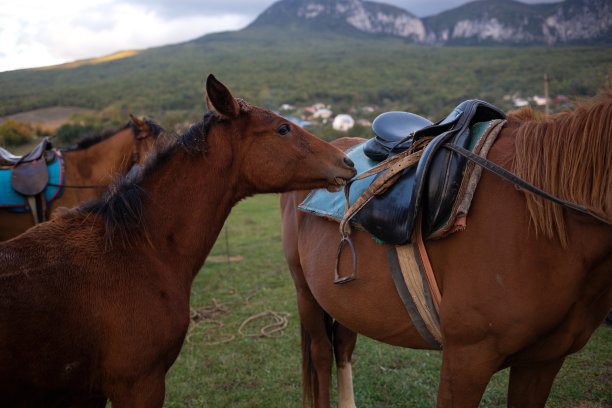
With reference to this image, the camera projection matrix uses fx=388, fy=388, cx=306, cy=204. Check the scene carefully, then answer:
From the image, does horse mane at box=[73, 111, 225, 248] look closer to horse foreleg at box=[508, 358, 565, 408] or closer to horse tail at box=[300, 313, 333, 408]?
horse tail at box=[300, 313, 333, 408]

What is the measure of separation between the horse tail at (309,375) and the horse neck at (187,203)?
1.51m

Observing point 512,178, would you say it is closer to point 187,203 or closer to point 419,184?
point 419,184

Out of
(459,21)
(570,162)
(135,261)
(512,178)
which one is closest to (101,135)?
→ (135,261)

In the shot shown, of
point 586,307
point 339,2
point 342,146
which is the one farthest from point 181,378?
point 339,2

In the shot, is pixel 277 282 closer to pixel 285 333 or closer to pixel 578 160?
pixel 285 333

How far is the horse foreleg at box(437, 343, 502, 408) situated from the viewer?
1.69 m

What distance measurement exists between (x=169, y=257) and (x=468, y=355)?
4.84 feet

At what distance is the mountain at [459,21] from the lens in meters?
10.5

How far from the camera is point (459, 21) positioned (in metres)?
Answer: 97.8

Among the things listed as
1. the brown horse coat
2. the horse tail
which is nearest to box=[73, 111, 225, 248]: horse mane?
the brown horse coat

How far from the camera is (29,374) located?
1485 mm

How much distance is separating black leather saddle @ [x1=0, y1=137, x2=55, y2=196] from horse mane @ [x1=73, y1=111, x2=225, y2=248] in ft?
11.0

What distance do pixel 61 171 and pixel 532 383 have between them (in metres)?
5.36

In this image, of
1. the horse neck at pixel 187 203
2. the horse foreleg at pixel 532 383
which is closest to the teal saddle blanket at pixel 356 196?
the horse neck at pixel 187 203
